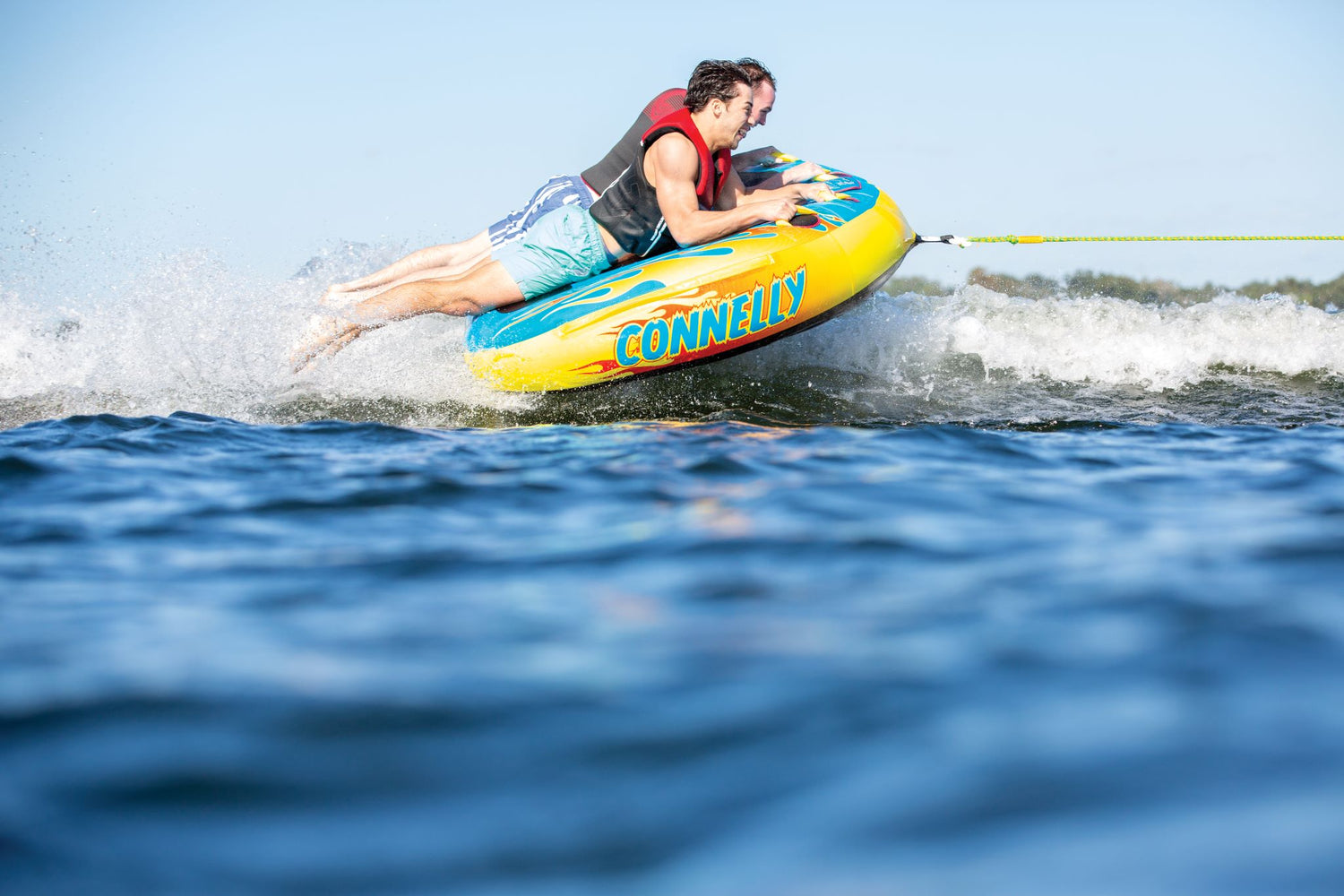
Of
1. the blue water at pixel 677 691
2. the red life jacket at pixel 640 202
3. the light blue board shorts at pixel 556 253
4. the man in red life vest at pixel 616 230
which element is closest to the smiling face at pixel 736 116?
the man in red life vest at pixel 616 230

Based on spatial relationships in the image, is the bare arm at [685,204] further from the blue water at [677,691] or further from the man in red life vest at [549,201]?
the blue water at [677,691]

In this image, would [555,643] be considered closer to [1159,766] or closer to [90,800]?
[90,800]

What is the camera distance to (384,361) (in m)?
5.64

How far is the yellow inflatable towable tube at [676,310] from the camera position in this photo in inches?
193

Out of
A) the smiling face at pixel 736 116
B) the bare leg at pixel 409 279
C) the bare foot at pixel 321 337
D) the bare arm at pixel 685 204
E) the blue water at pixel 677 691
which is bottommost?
the blue water at pixel 677 691

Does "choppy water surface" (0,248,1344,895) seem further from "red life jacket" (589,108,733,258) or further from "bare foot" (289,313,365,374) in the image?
"red life jacket" (589,108,733,258)

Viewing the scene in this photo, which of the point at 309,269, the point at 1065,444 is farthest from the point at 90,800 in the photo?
the point at 309,269

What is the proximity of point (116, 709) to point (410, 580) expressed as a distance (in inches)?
25.1

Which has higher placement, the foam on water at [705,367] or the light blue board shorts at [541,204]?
the light blue board shorts at [541,204]

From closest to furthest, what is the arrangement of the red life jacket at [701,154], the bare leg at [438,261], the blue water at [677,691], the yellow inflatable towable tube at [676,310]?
the blue water at [677,691]
the red life jacket at [701,154]
the yellow inflatable towable tube at [676,310]
the bare leg at [438,261]

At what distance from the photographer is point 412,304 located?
17.0 feet

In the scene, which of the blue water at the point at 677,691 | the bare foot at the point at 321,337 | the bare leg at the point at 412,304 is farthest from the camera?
the bare foot at the point at 321,337

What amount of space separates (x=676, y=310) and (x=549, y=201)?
110 centimetres

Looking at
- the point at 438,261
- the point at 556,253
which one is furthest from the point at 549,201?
the point at 438,261
